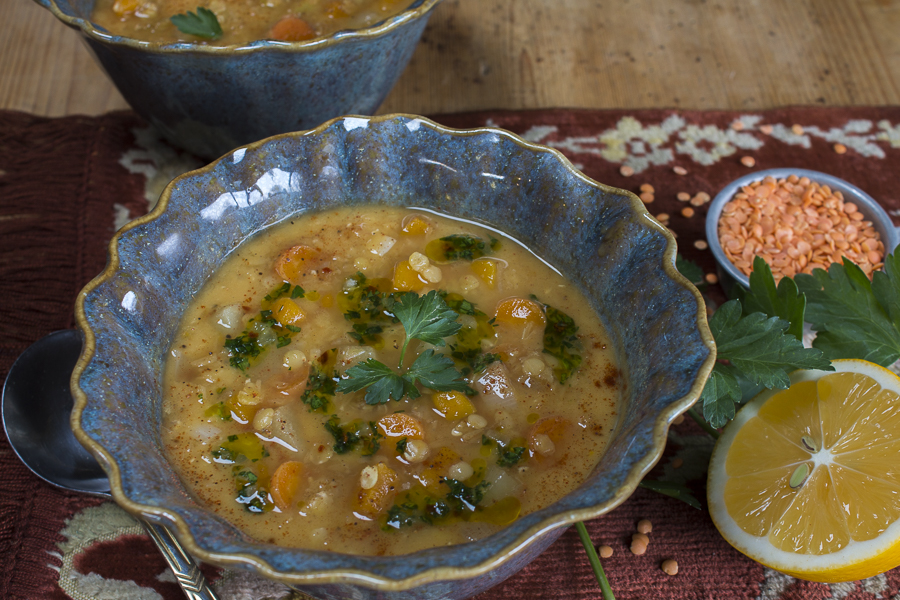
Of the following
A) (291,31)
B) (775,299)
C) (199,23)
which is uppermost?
(199,23)

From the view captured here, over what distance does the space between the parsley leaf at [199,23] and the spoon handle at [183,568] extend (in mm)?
1658

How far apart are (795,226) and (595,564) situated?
1.43m

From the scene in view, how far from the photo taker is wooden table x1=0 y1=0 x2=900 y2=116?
3.20 meters

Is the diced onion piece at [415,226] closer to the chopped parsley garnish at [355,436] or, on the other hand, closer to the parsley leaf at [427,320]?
the parsley leaf at [427,320]

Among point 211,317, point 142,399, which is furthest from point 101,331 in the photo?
point 211,317

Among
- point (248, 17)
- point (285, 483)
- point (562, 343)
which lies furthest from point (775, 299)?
point (248, 17)

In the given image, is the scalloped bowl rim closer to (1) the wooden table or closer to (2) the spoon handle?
(1) the wooden table

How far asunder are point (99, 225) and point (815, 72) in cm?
306

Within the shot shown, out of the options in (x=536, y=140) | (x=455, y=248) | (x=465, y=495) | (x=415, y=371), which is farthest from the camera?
(x=536, y=140)

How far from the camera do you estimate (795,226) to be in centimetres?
257

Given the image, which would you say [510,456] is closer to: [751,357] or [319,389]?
[319,389]

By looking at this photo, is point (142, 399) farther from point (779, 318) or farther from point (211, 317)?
point (779, 318)

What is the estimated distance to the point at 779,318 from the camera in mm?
2010

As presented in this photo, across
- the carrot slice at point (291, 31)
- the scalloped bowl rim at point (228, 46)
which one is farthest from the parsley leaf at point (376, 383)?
the carrot slice at point (291, 31)
